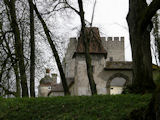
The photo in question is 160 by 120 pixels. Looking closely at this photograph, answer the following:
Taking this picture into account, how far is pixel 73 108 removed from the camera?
251 inches

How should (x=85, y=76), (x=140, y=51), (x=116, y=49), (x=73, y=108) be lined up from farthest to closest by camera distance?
(x=116, y=49), (x=85, y=76), (x=140, y=51), (x=73, y=108)

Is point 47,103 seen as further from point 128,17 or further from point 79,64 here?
point 79,64

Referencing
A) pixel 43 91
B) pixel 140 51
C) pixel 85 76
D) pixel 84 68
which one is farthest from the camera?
pixel 43 91

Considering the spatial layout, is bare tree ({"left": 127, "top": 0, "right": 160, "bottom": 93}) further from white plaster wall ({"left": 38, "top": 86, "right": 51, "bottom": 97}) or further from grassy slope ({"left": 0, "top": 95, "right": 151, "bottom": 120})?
white plaster wall ({"left": 38, "top": 86, "right": 51, "bottom": 97})

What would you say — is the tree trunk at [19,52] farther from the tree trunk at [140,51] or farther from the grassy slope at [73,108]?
the tree trunk at [140,51]

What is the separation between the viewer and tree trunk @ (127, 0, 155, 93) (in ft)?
27.5

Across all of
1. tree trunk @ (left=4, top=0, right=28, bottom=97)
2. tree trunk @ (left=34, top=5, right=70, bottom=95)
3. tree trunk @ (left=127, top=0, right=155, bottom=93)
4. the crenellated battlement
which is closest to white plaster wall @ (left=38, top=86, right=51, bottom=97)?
the crenellated battlement

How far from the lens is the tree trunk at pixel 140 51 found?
27.5 ft

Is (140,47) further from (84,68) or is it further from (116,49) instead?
(116,49)

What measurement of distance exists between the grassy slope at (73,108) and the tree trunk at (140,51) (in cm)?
153

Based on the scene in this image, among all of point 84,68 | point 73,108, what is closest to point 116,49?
point 84,68

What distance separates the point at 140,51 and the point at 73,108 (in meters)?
3.52

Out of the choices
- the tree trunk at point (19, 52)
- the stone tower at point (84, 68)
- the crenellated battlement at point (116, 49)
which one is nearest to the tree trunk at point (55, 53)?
the tree trunk at point (19, 52)

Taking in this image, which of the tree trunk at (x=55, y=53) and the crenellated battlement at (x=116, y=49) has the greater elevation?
the crenellated battlement at (x=116, y=49)
